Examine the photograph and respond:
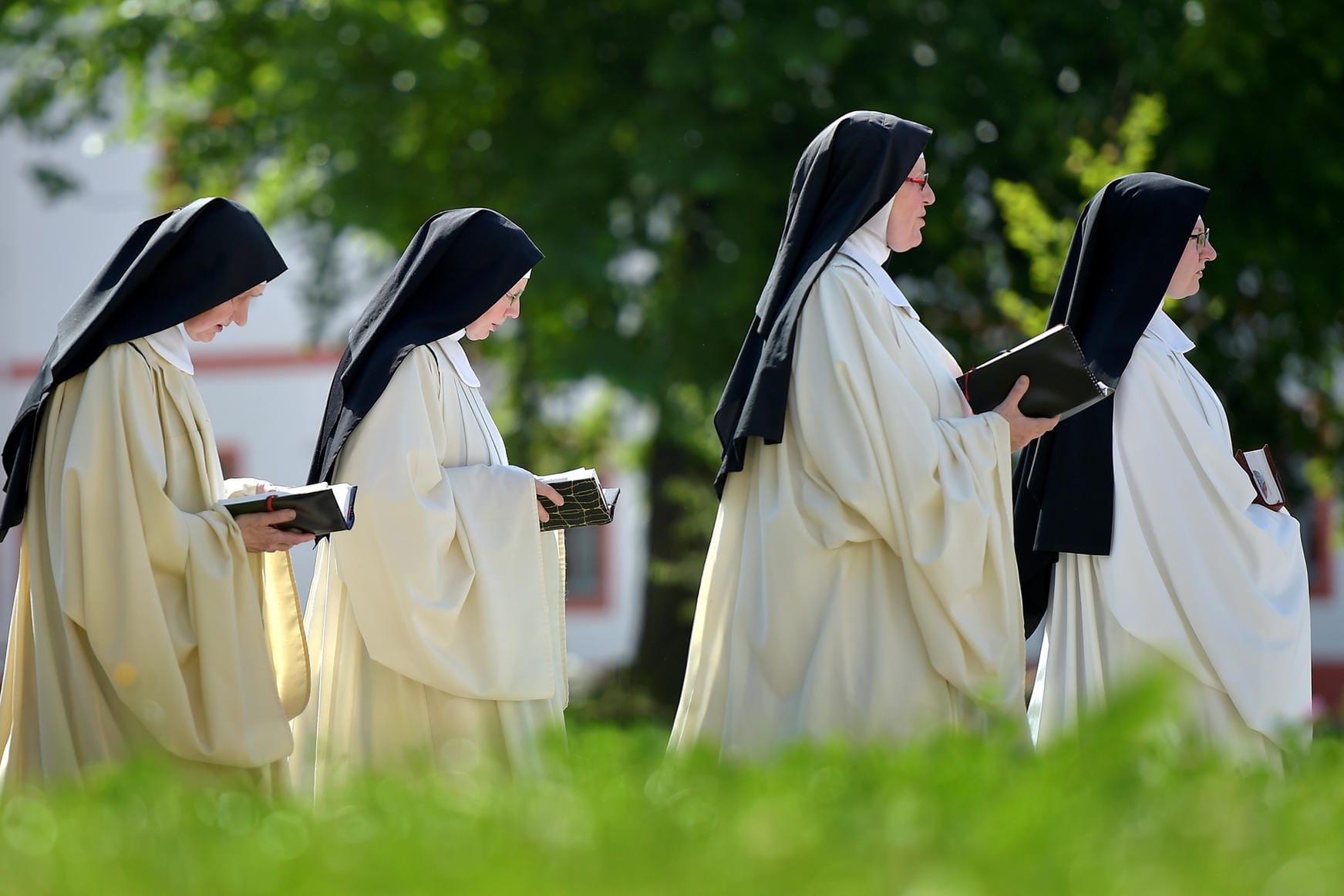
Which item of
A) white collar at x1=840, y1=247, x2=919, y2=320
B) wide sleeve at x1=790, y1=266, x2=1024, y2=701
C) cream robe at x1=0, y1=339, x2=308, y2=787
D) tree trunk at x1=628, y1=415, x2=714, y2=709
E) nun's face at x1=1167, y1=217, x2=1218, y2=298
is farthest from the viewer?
tree trunk at x1=628, y1=415, x2=714, y2=709

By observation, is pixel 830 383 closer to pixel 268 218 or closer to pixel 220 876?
pixel 220 876

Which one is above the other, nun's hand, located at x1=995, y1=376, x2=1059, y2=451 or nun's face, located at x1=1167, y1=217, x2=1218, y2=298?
nun's face, located at x1=1167, y1=217, x2=1218, y2=298

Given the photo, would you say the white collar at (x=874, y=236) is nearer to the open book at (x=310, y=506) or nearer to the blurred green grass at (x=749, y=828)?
the open book at (x=310, y=506)

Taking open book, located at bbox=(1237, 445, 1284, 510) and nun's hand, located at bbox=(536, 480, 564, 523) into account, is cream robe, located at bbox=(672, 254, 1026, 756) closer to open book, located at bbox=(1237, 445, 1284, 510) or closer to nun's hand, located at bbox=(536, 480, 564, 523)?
nun's hand, located at bbox=(536, 480, 564, 523)

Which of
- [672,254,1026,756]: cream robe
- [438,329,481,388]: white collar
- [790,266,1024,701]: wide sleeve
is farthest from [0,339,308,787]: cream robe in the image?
[790,266,1024,701]: wide sleeve

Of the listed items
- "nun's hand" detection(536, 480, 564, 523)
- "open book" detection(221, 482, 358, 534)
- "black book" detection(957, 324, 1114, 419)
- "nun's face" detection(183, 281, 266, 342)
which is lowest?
"nun's hand" detection(536, 480, 564, 523)

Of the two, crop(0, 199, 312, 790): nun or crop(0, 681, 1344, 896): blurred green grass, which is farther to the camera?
crop(0, 199, 312, 790): nun

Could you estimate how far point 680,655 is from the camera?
493 inches

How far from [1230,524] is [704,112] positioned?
22.1 ft

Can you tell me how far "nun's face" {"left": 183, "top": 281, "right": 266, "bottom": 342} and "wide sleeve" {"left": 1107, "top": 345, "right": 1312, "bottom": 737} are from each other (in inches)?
105

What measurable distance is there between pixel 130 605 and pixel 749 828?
3.11 metres

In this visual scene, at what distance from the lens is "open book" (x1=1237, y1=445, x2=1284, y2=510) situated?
17.1ft

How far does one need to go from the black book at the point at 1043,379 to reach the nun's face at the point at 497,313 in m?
1.45

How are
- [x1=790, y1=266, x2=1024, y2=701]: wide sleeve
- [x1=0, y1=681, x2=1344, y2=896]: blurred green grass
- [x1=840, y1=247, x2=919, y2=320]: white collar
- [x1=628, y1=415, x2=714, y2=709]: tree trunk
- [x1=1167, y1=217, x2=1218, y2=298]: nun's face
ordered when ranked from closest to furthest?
1. [x1=0, y1=681, x2=1344, y2=896]: blurred green grass
2. [x1=790, y1=266, x2=1024, y2=701]: wide sleeve
3. [x1=840, y1=247, x2=919, y2=320]: white collar
4. [x1=1167, y1=217, x2=1218, y2=298]: nun's face
5. [x1=628, y1=415, x2=714, y2=709]: tree trunk
